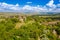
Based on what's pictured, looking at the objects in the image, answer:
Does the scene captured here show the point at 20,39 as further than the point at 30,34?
No

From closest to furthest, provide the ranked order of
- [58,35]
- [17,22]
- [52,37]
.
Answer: [52,37] → [58,35] → [17,22]

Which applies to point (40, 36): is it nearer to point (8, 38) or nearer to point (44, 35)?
point (44, 35)

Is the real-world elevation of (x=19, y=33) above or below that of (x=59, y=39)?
above

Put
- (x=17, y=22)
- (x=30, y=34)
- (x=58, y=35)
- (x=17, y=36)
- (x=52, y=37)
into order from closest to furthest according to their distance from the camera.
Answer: (x=17, y=36)
(x=30, y=34)
(x=52, y=37)
(x=58, y=35)
(x=17, y=22)

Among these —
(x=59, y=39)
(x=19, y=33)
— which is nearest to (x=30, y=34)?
(x=19, y=33)

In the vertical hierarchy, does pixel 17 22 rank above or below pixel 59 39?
above

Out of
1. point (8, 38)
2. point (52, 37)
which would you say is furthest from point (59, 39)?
point (8, 38)

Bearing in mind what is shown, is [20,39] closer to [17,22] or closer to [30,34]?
[30,34]

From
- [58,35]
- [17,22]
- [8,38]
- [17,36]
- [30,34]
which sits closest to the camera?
[8,38]

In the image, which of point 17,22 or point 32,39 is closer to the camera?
point 32,39
